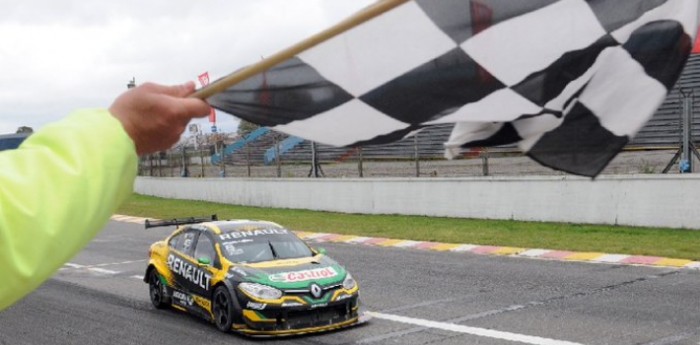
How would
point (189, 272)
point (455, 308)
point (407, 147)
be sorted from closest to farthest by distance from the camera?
point (455, 308) → point (189, 272) → point (407, 147)

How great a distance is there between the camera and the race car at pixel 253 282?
401 inches

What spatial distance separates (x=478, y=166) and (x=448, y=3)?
2143 cm

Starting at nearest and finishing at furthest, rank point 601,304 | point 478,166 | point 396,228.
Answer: point 601,304 < point 396,228 < point 478,166

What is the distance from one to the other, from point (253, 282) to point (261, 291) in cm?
22

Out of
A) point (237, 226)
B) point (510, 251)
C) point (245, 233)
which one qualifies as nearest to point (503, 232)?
point (510, 251)

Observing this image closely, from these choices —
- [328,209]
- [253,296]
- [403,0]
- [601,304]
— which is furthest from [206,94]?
[328,209]

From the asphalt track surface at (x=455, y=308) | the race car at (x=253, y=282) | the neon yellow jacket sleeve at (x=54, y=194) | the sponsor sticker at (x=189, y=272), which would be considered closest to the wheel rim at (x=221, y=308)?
the race car at (x=253, y=282)

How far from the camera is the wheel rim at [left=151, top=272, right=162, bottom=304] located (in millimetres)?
12695

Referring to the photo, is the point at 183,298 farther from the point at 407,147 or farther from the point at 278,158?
the point at 278,158

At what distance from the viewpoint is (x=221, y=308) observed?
10.8 m

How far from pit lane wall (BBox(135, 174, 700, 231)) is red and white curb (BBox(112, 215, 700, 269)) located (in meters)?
1.68

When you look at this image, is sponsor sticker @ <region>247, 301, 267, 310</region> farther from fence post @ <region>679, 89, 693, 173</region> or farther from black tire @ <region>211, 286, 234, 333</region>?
fence post @ <region>679, 89, 693, 173</region>

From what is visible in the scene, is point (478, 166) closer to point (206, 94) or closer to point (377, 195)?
point (377, 195)

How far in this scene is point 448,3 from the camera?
9.91 feet
